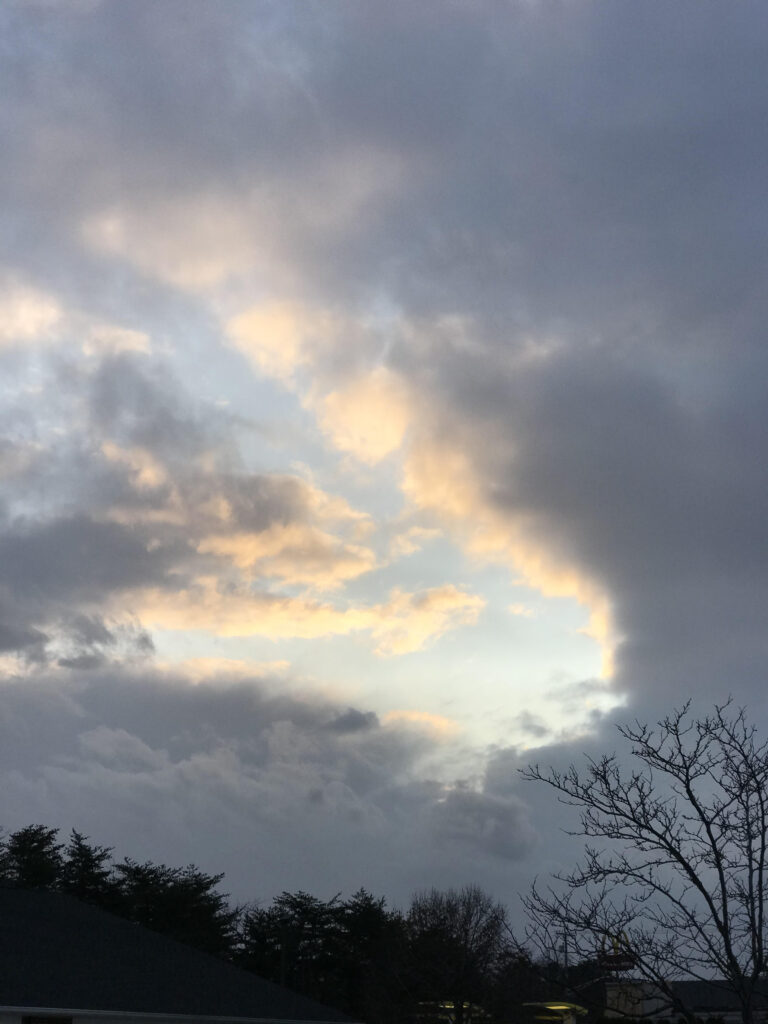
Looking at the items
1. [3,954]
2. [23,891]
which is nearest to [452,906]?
[23,891]

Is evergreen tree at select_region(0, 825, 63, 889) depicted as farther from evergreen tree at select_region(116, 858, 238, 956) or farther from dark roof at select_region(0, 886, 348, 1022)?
dark roof at select_region(0, 886, 348, 1022)

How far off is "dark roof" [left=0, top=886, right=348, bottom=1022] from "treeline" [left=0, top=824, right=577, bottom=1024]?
23.4 meters

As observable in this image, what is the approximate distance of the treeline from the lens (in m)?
57.8

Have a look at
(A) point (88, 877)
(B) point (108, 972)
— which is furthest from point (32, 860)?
(B) point (108, 972)

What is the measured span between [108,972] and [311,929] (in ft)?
128

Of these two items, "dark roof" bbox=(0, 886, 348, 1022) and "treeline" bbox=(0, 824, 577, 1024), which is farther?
"treeline" bbox=(0, 824, 577, 1024)

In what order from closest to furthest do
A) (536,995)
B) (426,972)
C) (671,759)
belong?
1. (671,759)
2. (536,995)
3. (426,972)

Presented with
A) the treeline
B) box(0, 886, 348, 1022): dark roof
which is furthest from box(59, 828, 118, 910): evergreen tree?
box(0, 886, 348, 1022): dark roof

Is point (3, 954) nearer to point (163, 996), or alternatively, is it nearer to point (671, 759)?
point (163, 996)

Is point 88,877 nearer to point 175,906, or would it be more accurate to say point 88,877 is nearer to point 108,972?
point 175,906

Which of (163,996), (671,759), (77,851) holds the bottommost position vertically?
(163,996)

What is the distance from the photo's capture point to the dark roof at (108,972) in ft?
91.9

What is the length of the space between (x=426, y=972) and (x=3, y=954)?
112 ft

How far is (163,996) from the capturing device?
3031cm
